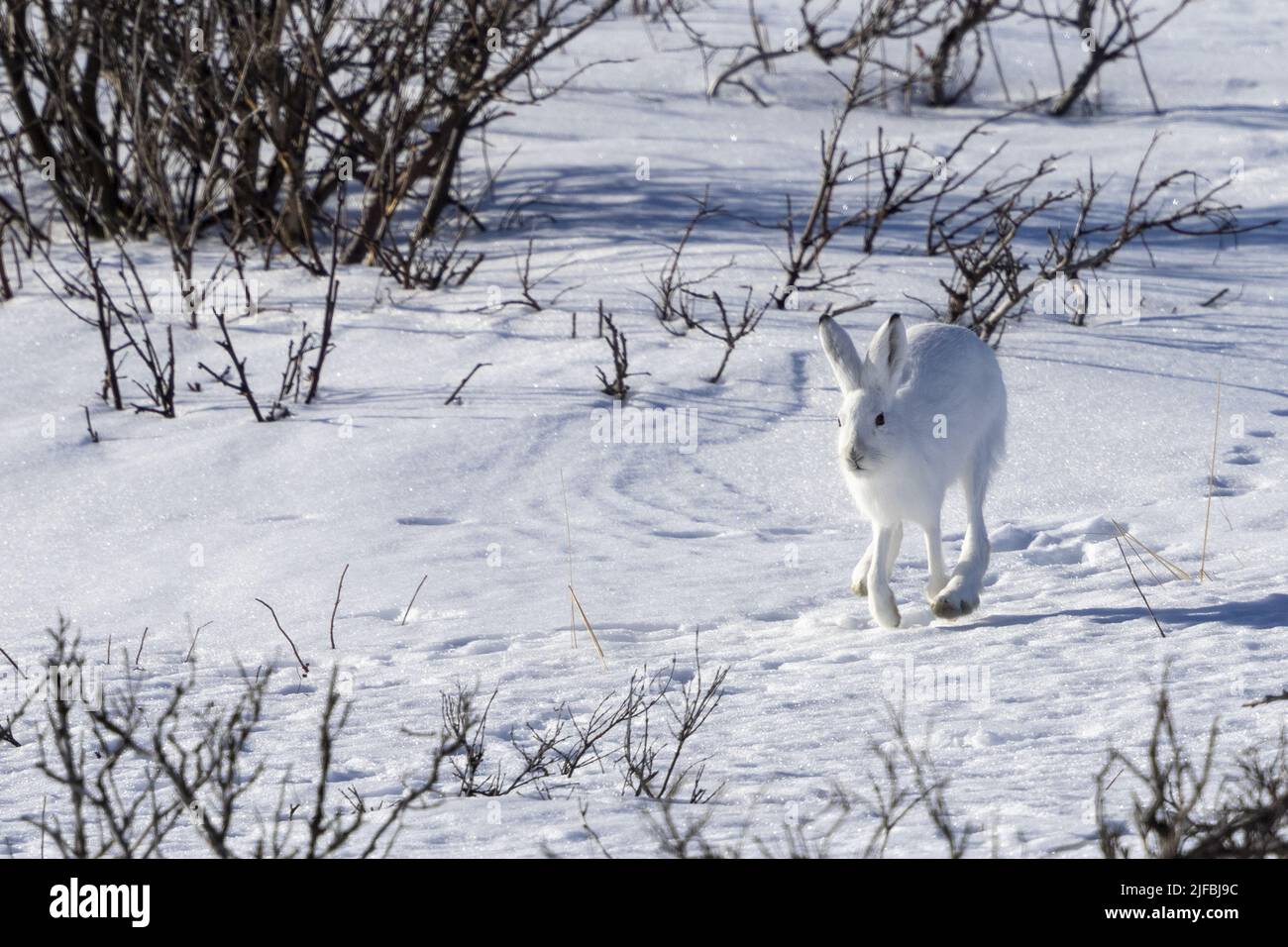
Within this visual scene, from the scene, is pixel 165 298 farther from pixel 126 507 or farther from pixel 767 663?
pixel 767 663

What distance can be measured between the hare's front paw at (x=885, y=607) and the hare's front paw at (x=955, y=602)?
0.44 ft

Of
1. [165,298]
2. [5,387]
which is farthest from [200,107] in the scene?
[5,387]

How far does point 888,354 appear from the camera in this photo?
4.47 metres

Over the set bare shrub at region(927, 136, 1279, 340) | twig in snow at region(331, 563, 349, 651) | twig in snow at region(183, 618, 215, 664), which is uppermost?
bare shrub at region(927, 136, 1279, 340)

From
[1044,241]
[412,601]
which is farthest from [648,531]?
[1044,241]

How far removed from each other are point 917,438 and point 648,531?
166cm

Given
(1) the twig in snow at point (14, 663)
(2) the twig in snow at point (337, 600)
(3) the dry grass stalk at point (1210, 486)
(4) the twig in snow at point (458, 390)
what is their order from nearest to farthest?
(1) the twig in snow at point (14, 663)
(2) the twig in snow at point (337, 600)
(3) the dry grass stalk at point (1210, 486)
(4) the twig in snow at point (458, 390)

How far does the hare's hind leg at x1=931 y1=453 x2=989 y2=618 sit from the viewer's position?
475 cm

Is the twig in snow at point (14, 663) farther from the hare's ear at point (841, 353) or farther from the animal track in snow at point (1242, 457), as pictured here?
the animal track in snow at point (1242, 457)

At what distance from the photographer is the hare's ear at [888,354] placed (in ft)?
14.5

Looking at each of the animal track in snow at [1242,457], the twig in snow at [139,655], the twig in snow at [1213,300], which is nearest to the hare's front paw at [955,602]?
the animal track in snow at [1242,457]

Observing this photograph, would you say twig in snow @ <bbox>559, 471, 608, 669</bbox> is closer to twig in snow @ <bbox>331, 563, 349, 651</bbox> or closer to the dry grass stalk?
twig in snow @ <bbox>331, 563, 349, 651</bbox>

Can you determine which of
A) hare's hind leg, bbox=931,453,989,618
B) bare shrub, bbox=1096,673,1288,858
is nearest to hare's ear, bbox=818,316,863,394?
hare's hind leg, bbox=931,453,989,618

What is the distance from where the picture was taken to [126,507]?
638 centimetres
